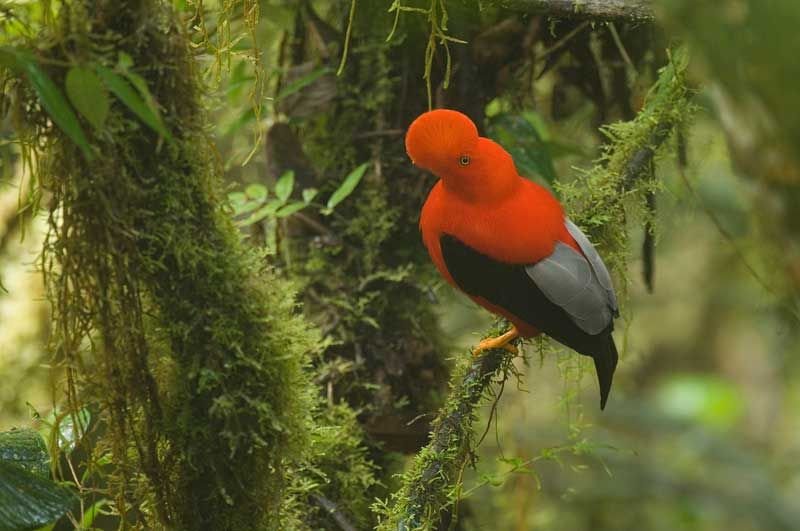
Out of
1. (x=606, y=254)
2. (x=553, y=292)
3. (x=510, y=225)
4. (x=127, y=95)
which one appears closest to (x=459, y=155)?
(x=510, y=225)

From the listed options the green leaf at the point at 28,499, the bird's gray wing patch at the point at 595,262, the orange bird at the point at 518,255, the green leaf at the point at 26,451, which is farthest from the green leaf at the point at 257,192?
the green leaf at the point at 28,499

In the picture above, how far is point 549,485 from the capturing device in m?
4.98

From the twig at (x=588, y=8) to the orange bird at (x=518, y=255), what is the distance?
0.32 meters

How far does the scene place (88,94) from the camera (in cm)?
138

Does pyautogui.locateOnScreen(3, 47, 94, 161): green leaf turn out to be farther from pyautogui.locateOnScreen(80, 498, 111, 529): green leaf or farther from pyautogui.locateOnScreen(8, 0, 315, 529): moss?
pyautogui.locateOnScreen(80, 498, 111, 529): green leaf

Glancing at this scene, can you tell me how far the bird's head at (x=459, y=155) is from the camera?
2012 millimetres

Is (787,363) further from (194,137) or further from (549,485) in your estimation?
(194,137)

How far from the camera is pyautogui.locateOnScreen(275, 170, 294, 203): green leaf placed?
8.18 ft

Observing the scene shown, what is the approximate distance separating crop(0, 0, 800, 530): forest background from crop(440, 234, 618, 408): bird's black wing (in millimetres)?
150

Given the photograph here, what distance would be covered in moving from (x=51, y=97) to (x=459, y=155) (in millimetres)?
996

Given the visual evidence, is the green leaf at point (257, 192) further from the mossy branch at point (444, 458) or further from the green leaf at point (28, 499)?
the green leaf at point (28, 499)

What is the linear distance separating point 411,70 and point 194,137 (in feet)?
3.97

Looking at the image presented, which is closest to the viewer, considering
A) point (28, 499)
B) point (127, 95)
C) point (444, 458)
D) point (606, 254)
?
point (127, 95)

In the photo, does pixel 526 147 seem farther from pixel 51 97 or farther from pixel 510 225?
pixel 51 97
